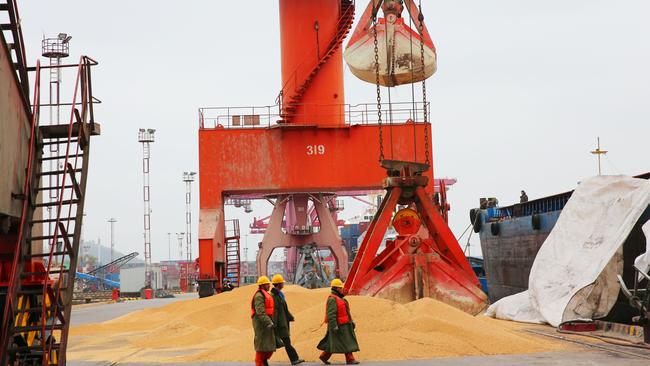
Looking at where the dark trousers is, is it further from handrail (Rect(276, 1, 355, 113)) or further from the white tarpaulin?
handrail (Rect(276, 1, 355, 113))

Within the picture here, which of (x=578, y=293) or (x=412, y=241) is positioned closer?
(x=578, y=293)

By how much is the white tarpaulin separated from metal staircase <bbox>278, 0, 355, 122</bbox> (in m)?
14.5

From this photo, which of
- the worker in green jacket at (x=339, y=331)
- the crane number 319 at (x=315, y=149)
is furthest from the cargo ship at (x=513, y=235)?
the worker in green jacket at (x=339, y=331)

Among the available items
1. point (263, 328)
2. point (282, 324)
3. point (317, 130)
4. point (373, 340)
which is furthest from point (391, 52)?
point (263, 328)

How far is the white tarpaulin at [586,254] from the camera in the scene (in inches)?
→ 625

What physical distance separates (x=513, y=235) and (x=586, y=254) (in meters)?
10.00

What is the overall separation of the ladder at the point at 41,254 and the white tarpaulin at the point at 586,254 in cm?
956

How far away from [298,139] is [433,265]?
1295 cm

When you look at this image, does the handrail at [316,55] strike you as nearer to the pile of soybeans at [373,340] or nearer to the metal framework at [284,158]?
the metal framework at [284,158]

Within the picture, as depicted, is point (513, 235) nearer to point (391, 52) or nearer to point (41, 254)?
point (391, 52)

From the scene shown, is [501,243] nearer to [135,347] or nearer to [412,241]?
[412,241]

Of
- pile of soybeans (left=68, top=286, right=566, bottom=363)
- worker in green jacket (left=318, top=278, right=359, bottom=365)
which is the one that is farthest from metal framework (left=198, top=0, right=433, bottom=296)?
worker in green jacket (left=318, top=278, right=359, bottom=365)

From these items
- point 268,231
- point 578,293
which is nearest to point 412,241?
point 578,293

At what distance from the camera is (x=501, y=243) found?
28.5 meters
